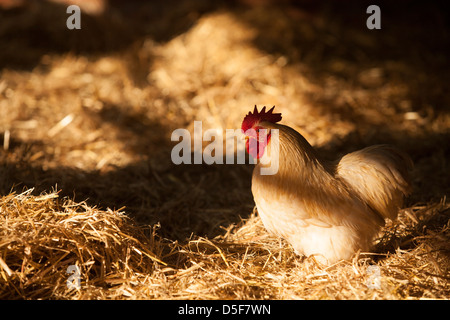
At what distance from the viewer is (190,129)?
488 centimetres

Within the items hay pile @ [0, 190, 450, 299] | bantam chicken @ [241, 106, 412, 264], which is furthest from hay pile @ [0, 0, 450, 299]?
bantam chicken @ [241, 106, 412, 264]

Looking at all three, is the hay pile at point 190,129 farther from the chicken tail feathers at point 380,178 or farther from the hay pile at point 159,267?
the chicken tail feathers at point 380,178

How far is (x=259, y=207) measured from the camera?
2.72m

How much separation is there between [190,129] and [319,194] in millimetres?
2597

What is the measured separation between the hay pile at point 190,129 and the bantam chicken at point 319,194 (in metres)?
0.17

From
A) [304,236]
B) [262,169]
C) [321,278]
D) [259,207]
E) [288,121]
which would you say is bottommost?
[321,278]

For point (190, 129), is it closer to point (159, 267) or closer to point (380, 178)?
point (159, 267)

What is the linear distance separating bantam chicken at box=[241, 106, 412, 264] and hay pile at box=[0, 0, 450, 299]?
0.57 feet

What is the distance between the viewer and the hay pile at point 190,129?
8.00ft

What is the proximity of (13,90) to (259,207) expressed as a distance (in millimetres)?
4681

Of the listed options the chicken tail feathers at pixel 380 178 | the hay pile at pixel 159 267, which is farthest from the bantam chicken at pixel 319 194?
the hay pile at pixel 159 267

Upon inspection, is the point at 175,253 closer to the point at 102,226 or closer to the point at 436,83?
the point at 102,226

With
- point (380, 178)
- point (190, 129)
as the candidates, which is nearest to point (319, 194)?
point (380, 178)

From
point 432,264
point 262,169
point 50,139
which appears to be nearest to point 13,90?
point 50,139
